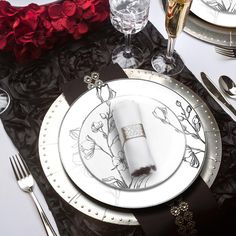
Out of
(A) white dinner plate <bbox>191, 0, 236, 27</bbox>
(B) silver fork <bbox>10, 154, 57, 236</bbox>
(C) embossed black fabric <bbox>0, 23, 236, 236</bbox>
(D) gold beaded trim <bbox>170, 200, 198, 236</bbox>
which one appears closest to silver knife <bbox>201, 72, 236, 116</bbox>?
(C) embossed black fabric <bbox>0, 23, 236, 236</bbox>

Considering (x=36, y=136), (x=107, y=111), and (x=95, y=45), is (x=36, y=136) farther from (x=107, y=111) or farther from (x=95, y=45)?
(x=95, y=45)

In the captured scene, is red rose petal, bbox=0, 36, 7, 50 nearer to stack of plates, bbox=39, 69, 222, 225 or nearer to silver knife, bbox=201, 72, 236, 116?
stack of plates, bbox=39, 69, 222, 225

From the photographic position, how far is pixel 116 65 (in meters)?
0.82

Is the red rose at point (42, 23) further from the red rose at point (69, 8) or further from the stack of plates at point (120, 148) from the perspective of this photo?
the stack of plates at point (120, 148)

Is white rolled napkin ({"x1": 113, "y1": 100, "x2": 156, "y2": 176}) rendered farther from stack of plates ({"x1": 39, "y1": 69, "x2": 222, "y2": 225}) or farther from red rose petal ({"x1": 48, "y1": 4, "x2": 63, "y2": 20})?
red rose petal ({"x1": 48, "y1": 4, "x2": 63, "y2": 20})

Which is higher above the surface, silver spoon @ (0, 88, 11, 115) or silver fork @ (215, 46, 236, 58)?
silver fork @ (215, 46, 236, 58)

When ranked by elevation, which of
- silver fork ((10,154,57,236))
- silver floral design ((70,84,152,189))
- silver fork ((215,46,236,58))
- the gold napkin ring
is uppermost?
silver fork ((215,46,236,58))

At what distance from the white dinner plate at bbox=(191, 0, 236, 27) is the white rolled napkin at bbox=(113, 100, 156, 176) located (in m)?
0.29

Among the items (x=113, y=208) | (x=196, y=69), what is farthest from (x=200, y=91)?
(x=113, y=208)

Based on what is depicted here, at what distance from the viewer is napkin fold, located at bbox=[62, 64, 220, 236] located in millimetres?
642

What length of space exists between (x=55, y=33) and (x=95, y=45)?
0.09m

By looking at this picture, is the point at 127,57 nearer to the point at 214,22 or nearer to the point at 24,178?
the point at 214,22

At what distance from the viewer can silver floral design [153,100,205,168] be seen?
26.8 inches

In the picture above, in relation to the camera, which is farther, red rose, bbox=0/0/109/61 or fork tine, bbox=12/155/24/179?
red rose, bbox=0/0/109/61
